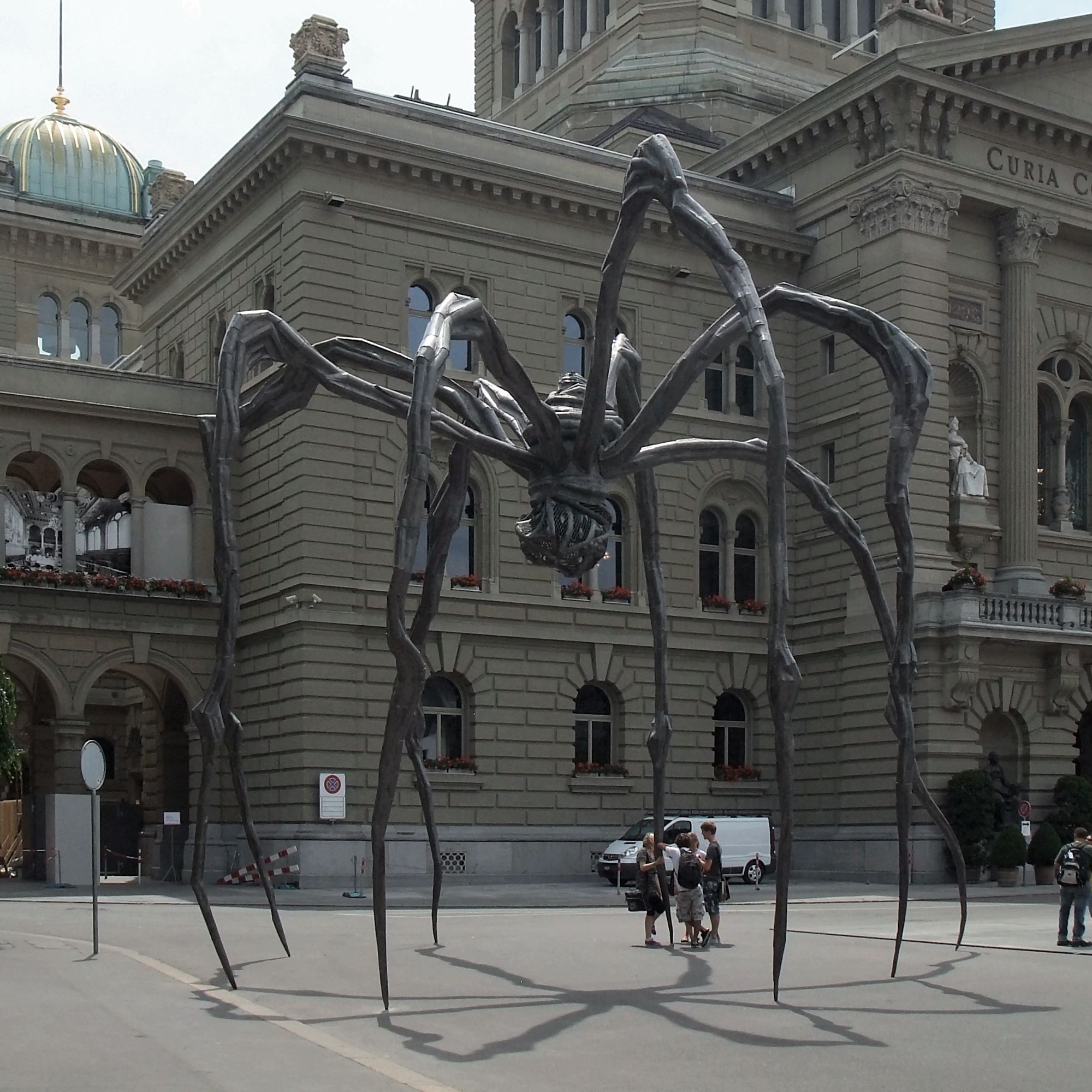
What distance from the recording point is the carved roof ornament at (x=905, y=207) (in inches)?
1759

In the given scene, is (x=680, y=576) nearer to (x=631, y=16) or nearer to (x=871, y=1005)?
(x=631, y=16)

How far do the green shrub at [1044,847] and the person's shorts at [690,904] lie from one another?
75.2 ft

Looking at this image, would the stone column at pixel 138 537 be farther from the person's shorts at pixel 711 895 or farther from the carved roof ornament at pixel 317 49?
the person's shorts at pixel 711 895

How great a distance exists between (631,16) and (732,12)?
3.43 meters

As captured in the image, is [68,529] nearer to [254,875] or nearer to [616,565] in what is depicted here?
[254,875]

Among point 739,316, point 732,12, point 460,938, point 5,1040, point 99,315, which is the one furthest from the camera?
point 99,315

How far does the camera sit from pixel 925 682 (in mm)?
43094

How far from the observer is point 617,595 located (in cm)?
4488

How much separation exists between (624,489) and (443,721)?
7.71 meters

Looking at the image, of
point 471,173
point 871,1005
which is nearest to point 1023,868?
point 471,173

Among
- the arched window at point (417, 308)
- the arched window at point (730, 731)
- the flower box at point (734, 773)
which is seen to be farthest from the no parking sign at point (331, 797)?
the arched window at point (730, 731)

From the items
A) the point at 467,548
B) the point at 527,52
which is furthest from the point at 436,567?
the point at 527,52

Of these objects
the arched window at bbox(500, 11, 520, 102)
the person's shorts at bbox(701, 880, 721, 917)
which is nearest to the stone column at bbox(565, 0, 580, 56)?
the arched window at bbox(500, 11, 520, 102)

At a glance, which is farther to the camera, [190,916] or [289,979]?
[190,916]
